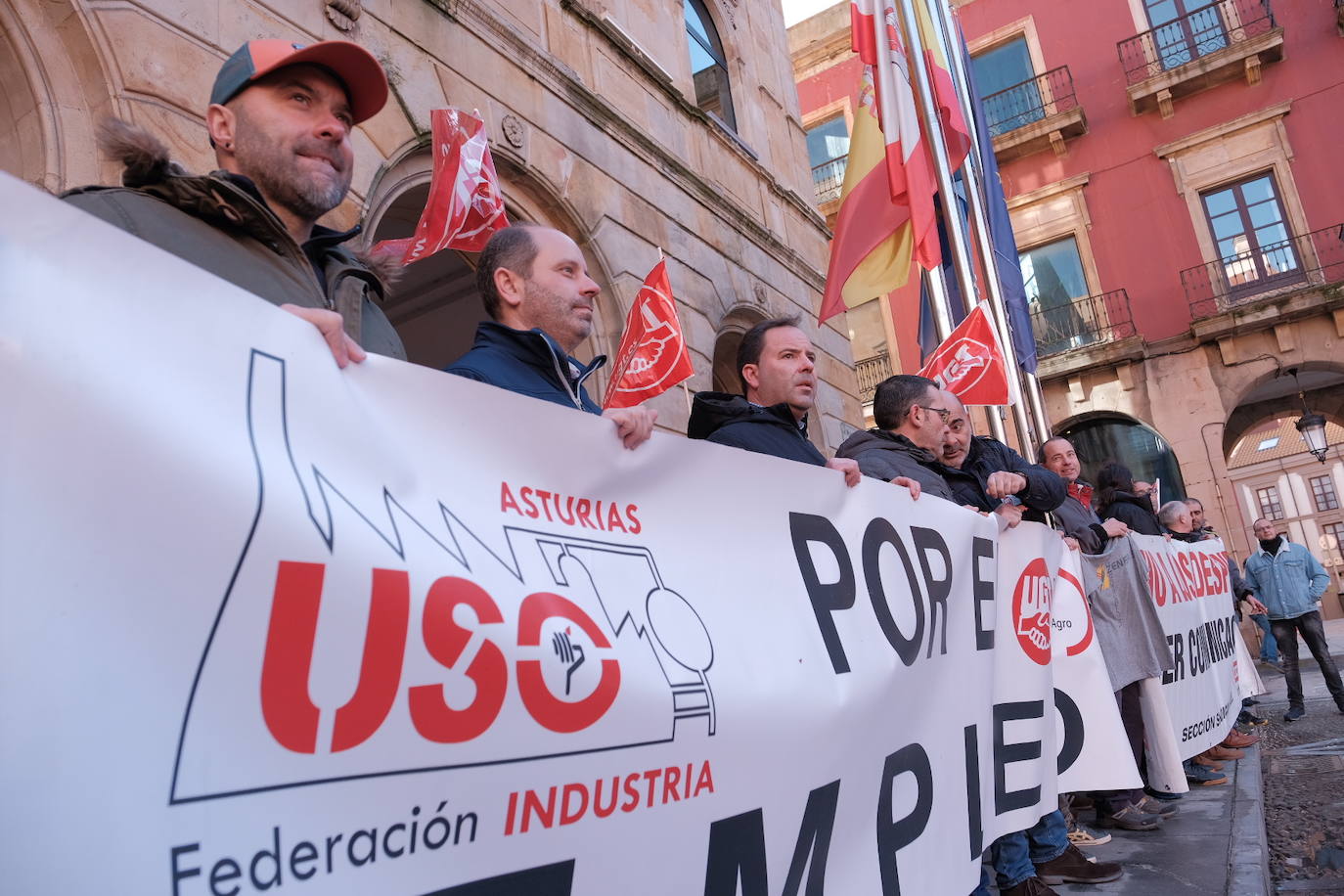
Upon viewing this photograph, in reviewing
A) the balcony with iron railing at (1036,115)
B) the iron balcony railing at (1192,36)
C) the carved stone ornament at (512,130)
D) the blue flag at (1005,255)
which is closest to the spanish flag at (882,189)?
the blue flag at (1005,255)

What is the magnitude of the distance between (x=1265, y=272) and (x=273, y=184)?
18.8 metres

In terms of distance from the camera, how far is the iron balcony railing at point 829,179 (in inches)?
788

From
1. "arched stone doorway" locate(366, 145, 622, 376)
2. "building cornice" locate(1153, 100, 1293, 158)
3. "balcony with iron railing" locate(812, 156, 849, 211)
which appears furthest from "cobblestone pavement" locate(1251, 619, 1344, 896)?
"balcony with iron railing" locate(812, 156, 849, 211)

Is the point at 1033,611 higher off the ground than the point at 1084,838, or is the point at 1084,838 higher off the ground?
the point at 1033,611

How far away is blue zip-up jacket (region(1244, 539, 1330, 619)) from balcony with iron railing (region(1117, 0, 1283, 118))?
1197 cm

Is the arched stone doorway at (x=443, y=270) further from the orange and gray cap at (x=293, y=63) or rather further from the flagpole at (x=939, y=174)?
the flagpole at (x=939, y=174)

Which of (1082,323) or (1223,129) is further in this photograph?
(1082,323)

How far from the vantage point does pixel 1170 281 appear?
17141 millimetres

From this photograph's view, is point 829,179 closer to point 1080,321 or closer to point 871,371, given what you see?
point 871,371

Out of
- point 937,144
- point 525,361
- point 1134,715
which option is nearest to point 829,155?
point 937,144

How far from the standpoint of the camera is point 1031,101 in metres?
18.7

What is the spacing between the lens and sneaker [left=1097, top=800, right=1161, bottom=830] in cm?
412

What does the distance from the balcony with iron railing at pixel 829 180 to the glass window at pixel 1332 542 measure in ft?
83.2

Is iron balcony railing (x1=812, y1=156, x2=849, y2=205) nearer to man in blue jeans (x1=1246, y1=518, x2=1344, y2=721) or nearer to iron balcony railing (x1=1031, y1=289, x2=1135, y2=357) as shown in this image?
iron balcony railing (x1=1031, y1=289, x2=1135, y2=357)
